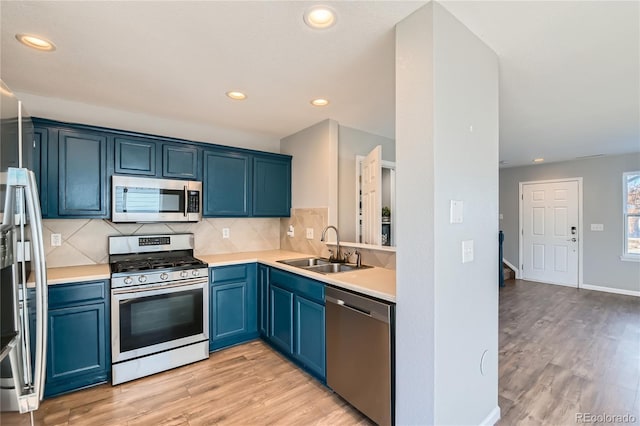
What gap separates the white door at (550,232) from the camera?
226 inches

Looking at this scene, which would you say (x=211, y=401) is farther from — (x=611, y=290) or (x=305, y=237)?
(x=611, y=290)

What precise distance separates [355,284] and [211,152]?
227cm

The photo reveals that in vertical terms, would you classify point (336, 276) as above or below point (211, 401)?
above

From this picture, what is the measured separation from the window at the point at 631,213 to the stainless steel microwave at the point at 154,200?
6986 millimetres

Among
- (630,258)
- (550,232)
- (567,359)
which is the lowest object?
(567,359)

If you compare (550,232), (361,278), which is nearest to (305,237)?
(361,278)

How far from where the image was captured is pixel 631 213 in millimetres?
5137

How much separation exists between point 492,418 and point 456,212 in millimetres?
1470

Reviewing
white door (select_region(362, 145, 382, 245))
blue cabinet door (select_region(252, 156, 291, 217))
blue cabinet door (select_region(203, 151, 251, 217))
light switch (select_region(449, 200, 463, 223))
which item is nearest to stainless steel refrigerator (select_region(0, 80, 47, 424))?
light switch (select_region(449, 200, 463, 223))

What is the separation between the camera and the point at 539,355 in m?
2.95

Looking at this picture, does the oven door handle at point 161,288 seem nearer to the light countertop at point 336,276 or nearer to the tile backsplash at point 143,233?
the light countertop at point 336,276

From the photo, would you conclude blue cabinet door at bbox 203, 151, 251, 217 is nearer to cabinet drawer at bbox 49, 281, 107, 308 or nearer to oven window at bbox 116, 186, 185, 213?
oven window at bbox 116, 186, 185, 213

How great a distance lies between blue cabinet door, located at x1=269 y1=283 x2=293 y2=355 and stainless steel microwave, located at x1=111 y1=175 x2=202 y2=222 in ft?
3.93

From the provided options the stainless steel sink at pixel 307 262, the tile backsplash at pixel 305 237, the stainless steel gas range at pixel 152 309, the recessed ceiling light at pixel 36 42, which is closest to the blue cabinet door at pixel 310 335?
the stainless steel sink at pixel 307 262
